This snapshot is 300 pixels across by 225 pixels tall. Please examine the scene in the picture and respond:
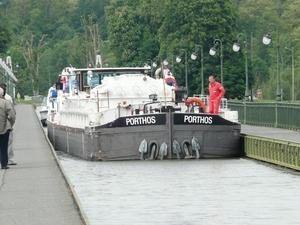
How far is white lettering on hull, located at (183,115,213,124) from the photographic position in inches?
1303

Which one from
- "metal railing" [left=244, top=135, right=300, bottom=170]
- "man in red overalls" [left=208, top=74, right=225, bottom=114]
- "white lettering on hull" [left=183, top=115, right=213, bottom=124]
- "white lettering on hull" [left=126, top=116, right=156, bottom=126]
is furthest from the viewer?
"man in red overalls" [left=208, top=74, right=225, bottom=114]

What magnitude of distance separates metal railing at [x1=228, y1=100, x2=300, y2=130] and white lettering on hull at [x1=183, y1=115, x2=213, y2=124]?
48.1ft

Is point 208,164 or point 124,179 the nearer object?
point 124,179

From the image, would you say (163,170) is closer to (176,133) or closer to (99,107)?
(176,133)

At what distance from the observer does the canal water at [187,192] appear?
60.3 feet

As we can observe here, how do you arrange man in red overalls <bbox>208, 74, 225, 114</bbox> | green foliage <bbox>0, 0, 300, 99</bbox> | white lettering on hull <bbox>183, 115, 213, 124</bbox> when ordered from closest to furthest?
white lettering on hull <bbox>183, 115, 213, 124</bbox> < man in red overalls <bbox>208, 74, 225, 114</bbox> < green foliage <bbox>0, 0, 300, 99</bbox>

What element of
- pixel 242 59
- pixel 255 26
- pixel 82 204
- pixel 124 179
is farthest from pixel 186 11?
pixel 82 204

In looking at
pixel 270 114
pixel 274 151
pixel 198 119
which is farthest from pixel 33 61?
pixel 274 151

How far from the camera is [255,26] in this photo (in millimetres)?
156500

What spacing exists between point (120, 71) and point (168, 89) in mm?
4752

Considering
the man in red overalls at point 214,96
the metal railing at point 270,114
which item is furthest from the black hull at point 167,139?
the metal railing at point 270,114

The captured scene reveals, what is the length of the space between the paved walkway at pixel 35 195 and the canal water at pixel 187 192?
1.29 ft

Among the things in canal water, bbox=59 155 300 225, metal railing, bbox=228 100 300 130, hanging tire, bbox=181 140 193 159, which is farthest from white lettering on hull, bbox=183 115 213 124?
metal railing, bbox=228 100 300 130

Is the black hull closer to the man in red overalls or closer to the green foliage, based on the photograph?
the man in red overalls
